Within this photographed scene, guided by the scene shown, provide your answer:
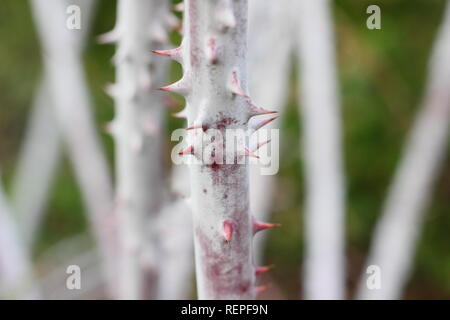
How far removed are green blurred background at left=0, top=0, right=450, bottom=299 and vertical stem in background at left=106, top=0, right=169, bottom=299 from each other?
53 cm

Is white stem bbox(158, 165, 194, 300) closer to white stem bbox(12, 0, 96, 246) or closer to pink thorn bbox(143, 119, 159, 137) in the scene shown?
pink thorn bbox(143, 119, 159, 137)

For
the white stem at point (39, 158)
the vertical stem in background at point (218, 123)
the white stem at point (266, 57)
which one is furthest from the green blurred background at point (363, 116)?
the vertical stem in background at point (218, 123)

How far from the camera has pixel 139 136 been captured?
1.02 feet

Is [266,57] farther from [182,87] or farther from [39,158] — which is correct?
[39,158]

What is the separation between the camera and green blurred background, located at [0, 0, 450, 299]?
96cm

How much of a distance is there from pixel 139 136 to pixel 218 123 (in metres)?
0.13

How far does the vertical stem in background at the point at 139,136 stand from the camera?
29 centimetres

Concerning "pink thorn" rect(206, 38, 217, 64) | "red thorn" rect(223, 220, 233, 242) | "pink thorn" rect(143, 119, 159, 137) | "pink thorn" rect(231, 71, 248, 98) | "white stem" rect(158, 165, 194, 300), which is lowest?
"white stem" rect(158, 165, 194, 300)

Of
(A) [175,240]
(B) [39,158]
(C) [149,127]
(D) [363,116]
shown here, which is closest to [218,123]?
(C) [149,127]

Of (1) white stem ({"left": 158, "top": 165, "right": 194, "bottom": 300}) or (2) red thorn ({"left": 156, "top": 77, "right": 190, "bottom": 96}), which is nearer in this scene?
(2) red thorn ({"left": 156, "top": 77, "right": 190, "bottom": 96})

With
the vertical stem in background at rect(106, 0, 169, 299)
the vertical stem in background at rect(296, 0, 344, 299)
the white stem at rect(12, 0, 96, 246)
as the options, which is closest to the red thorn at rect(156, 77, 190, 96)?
the vertical stem in background at rect(106, 0, 169, 299)

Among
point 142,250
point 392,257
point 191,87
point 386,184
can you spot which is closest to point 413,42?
point 386,184

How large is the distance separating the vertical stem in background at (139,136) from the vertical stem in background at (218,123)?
10cm
